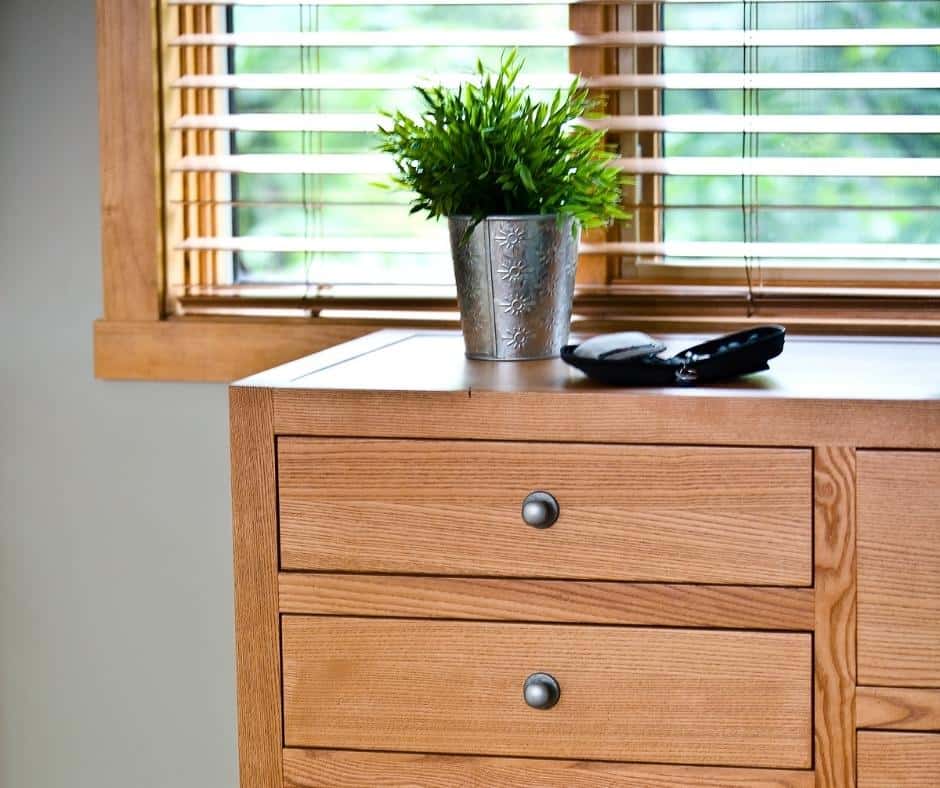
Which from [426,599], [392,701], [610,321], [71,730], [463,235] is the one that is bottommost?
[71,730]

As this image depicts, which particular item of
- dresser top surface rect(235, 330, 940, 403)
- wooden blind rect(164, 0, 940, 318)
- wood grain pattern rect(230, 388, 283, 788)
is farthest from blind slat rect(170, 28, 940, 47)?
wood grain pattern rect(230, 388, 283, 788)

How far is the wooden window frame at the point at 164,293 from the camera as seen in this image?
5.24 feet

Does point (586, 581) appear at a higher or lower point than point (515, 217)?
lower

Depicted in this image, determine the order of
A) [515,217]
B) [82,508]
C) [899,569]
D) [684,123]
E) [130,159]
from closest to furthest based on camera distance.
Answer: [899,569]
[515,217]
[684,123]
[130,159]
[82,508]

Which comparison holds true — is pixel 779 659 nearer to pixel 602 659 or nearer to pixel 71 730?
pixel 602 659

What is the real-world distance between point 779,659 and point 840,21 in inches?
34.7

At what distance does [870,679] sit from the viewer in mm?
1119

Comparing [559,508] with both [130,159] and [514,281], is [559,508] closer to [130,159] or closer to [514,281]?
[514,281]

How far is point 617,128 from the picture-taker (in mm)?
1575

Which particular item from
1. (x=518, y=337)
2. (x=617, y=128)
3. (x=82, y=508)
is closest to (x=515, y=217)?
(x=518, y=337)

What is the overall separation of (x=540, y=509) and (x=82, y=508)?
91cm

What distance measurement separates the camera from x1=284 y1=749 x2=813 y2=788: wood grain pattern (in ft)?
3.76

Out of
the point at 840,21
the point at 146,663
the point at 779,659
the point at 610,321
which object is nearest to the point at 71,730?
the point at 146,663

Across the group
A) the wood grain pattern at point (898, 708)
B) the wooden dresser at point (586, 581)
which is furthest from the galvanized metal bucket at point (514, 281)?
the wood grain pattern at point (898, 708)
